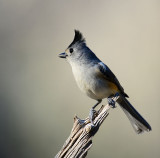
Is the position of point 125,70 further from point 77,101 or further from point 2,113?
point 2,113

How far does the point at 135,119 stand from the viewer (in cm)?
536

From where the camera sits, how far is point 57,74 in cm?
870

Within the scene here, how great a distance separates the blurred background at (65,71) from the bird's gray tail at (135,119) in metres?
2.26

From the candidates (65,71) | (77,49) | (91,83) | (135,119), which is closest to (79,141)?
(91,83)

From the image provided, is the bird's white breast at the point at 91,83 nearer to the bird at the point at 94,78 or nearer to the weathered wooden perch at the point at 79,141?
the bird at the point at 94,78

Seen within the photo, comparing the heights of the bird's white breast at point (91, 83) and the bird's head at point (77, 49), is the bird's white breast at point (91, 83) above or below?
below

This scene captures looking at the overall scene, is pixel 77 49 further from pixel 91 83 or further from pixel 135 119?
pixel 135 119

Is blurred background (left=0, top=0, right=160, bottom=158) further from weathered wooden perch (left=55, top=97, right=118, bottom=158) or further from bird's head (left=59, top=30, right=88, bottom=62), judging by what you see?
weathered wooden perch (left=55, top=97, right=118, bottom=158)

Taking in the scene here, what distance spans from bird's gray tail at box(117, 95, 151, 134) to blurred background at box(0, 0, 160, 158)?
226 centimetres

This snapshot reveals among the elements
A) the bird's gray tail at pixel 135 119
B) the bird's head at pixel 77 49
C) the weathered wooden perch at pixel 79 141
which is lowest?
the bird's gray tail at pixel 135 119

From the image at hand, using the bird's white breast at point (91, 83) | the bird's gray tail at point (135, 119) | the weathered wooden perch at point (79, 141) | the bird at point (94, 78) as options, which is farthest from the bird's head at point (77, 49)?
the weathered wooden perch at point (79, 141)

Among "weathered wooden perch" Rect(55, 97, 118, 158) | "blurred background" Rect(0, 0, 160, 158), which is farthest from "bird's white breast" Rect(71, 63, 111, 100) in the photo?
"blurred background" Rect(0, 0, 160, 158)

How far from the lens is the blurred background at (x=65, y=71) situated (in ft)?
25.7

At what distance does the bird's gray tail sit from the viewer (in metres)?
5.23
